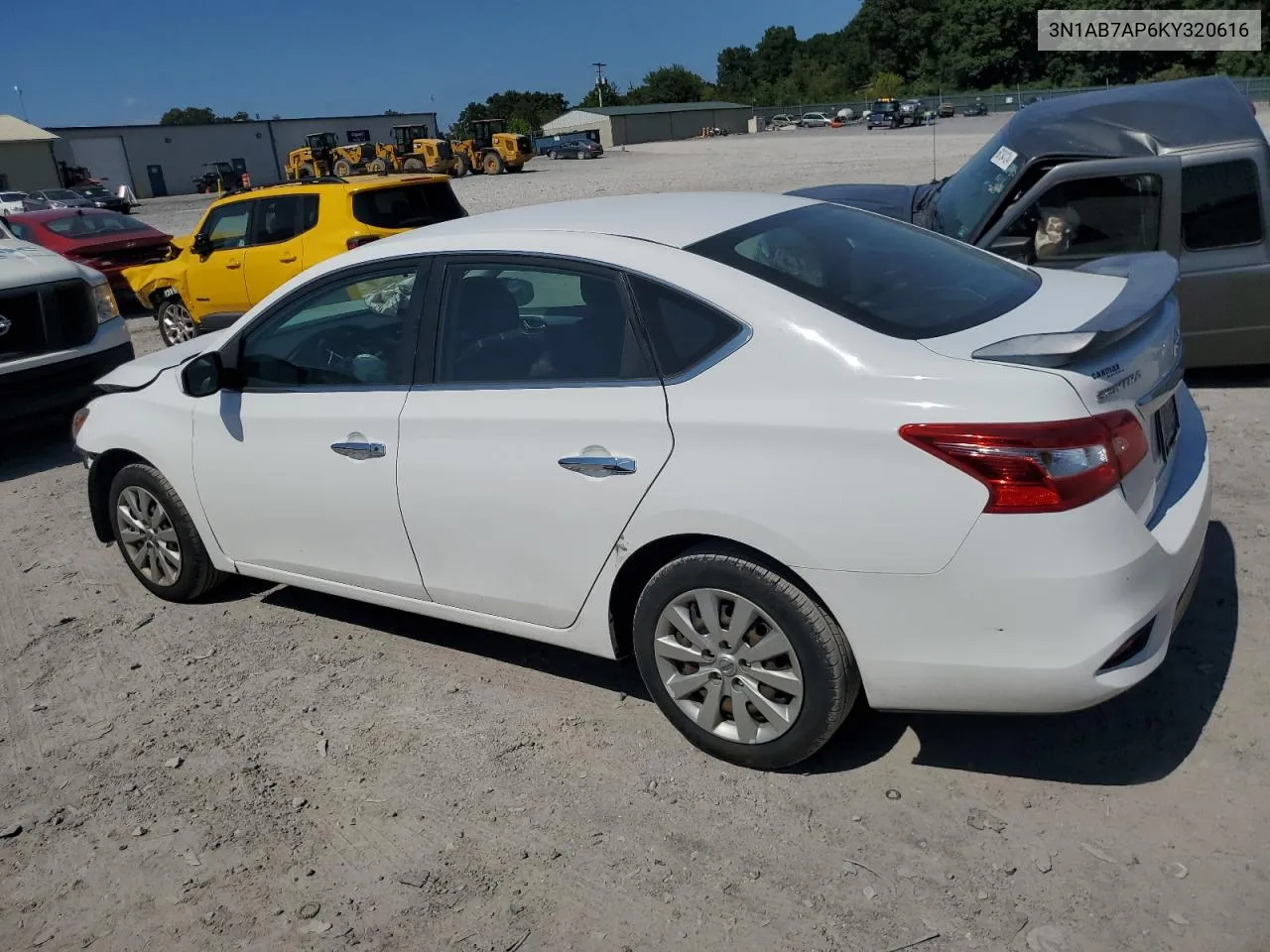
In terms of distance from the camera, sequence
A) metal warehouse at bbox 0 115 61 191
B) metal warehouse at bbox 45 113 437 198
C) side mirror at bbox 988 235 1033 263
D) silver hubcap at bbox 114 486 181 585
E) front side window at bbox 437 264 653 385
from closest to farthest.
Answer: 1. front side window at bbox 437 264 653 385
2. silver hubcap at bbox 114 486 181 585
3. side mirror at bbox 988 235 1033 263
4. metal warehouse at bbox 0 115 61 191
5. metal warehouse at bbox 45 113 437 198

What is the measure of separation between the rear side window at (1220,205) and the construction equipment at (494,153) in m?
46.5

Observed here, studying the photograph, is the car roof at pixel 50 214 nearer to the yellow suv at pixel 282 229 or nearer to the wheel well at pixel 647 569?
the yellow suv at pixel 282 229

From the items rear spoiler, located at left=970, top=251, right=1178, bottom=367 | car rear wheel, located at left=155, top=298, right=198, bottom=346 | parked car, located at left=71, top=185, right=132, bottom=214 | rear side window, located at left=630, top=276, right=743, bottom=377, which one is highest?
parked car, located at left=71, top=185, right=132, bottom=214

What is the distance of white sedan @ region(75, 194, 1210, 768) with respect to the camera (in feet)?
8.86

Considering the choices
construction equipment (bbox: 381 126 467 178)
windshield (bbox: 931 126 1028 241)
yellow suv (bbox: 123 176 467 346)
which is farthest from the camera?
construction equipment (bbox: 381 126 467 178)

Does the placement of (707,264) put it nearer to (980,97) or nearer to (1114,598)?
(1114,598)

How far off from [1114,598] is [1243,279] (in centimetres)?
444

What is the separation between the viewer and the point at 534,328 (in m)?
3.62

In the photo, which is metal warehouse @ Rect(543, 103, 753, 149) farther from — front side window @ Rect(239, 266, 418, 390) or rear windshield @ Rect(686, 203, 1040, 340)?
rear windshield @ Rect(686, 203, 1040, 340)

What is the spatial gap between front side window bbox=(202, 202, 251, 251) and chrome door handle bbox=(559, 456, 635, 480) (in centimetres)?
866

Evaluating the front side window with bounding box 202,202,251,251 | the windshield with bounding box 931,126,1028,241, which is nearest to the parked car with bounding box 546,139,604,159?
the front side window with bounding box 202,202,251,251

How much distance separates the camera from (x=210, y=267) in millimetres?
10953

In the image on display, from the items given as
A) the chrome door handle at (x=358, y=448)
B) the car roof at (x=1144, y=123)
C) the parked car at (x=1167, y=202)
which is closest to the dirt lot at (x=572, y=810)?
the chrome door handle at (x=358, y=448)

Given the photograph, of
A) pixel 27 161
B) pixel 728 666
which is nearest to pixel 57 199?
pixel 27 161
